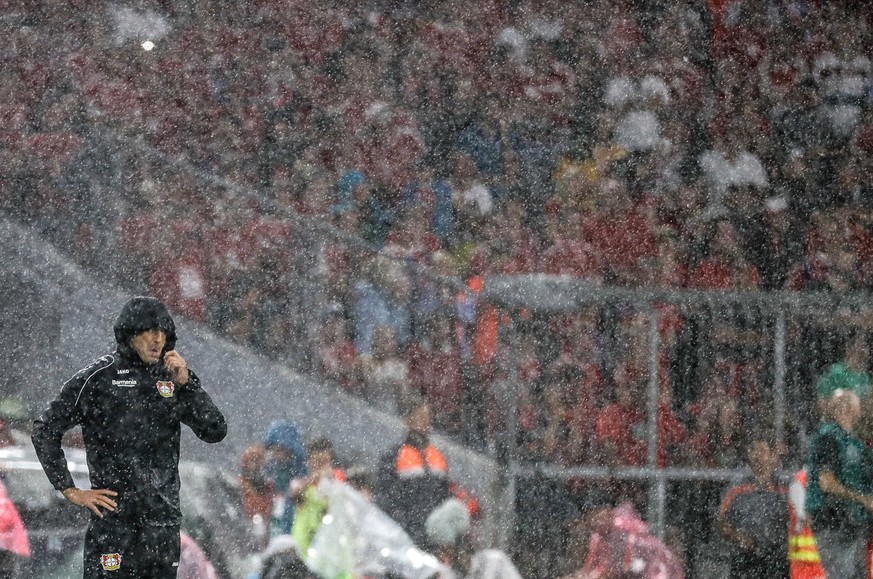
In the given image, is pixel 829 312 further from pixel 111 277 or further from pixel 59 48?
pixel 59 48

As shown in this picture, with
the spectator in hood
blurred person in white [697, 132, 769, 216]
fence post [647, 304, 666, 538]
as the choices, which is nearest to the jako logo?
the spectator in hood

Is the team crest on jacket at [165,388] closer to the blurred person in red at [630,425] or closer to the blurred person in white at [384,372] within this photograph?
the blurred person in white at [384,372]

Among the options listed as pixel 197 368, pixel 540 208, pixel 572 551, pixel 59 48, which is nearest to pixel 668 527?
pixel 572 551

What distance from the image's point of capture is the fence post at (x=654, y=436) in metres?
5.12

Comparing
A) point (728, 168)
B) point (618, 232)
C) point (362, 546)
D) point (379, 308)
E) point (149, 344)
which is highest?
point (728, 168)

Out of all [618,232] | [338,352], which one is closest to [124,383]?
[338,352]

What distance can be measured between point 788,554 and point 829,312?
118 centimetres

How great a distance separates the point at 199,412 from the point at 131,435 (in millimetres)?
175

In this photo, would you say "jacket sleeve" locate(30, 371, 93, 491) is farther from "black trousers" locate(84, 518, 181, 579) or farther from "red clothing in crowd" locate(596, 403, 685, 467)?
"red clothing in crowd" locate(596, 403, 685, 467)

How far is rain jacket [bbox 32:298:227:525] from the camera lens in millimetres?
3035

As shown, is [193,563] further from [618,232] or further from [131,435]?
[618,232]

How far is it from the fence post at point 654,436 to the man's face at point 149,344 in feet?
8.68

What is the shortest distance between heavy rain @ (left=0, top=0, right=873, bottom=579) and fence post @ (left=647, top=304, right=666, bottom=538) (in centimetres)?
1

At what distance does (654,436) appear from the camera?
5.36m
